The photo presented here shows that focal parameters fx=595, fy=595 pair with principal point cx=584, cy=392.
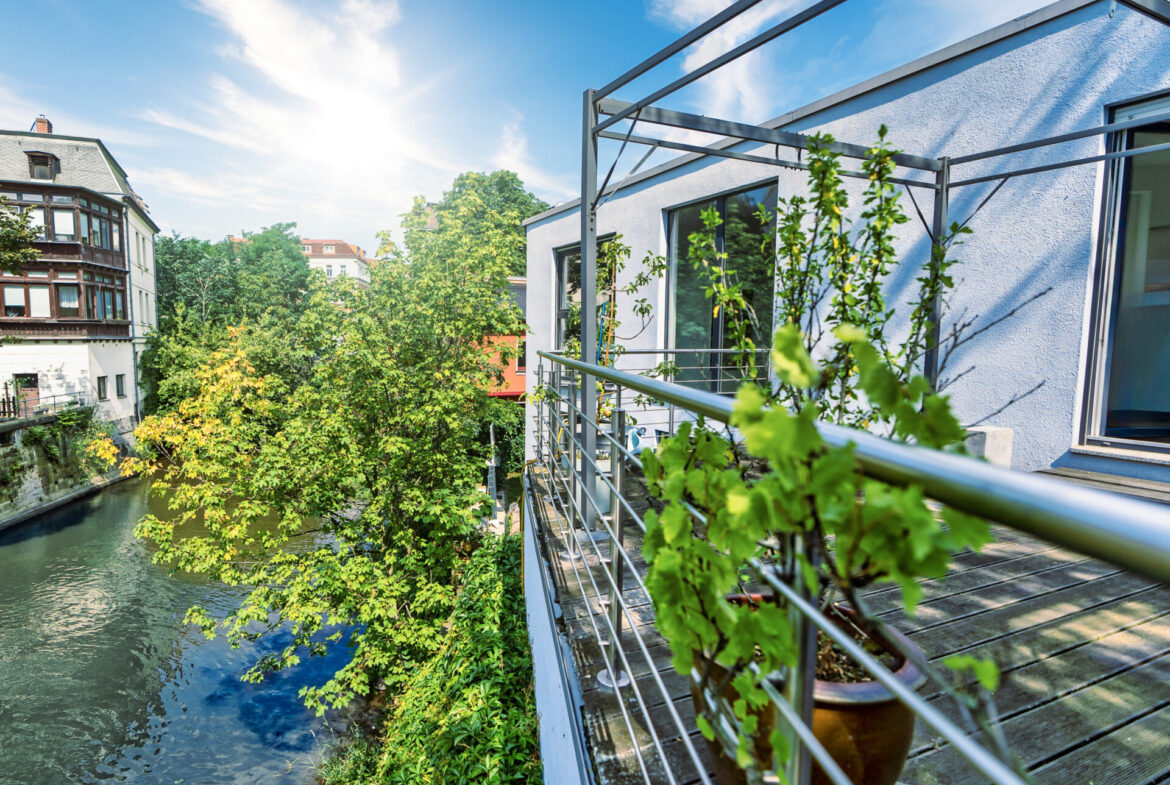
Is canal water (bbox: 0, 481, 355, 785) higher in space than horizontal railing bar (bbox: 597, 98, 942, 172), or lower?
lower

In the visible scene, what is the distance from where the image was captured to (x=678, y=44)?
305 cm

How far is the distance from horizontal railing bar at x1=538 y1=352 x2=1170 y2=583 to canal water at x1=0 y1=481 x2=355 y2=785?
11.9 m

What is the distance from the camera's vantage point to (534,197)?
3872cm

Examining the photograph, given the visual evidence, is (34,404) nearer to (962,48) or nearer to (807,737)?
(962,48)

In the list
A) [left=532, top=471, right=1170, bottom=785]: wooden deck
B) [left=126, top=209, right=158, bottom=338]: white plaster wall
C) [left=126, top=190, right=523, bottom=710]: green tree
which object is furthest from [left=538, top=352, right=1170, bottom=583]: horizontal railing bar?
[left=126, top=209, right=158, bottom=338]: white plaster wall

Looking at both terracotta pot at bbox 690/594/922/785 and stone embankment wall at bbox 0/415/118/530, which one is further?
stone embankment wall at bbox 0/415/118/530

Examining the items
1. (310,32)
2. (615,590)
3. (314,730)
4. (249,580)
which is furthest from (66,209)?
(615,590)

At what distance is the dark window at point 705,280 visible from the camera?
21.1 ft

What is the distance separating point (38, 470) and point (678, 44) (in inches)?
960

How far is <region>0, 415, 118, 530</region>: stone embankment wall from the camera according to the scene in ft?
58.3

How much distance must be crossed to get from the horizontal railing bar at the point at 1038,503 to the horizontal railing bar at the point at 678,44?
2722mm

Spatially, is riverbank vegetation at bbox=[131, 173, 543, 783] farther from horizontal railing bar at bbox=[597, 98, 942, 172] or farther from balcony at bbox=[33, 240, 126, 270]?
balcony at bbox=[33, 240, 126, 270]

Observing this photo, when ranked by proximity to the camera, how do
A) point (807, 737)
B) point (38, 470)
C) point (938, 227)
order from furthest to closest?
point (38, 470), point (938, 227), point (807, 737)

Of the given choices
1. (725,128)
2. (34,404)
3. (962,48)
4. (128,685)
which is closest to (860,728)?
(725,128)
